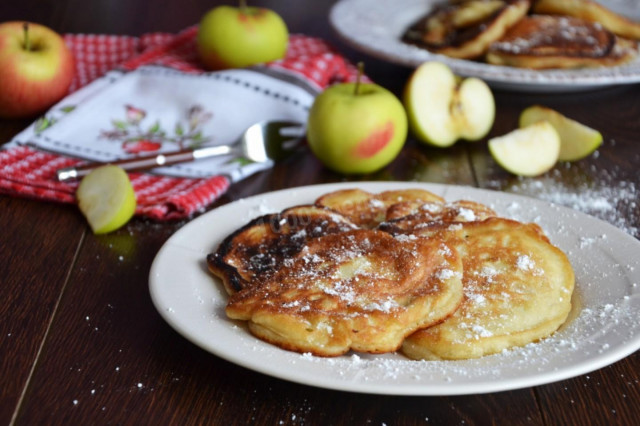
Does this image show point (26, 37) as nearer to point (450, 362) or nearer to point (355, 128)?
point (355, 128)

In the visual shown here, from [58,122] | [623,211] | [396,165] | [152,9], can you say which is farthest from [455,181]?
[152,9]

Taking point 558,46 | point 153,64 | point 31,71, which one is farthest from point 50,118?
point 558,46

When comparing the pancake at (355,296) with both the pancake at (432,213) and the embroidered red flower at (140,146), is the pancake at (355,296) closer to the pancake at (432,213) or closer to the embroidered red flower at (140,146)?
the pancake at (432,213)

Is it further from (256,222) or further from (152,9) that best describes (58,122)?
(152,9)

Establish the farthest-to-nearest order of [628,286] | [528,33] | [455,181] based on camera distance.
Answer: [528,33]
[455,181]
[628,286]

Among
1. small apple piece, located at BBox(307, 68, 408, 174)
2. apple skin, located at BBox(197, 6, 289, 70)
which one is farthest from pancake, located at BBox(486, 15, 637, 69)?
apple skin, located at BBox(197, 6, 289, 70)

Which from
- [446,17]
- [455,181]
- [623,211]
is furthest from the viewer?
[446,17]
